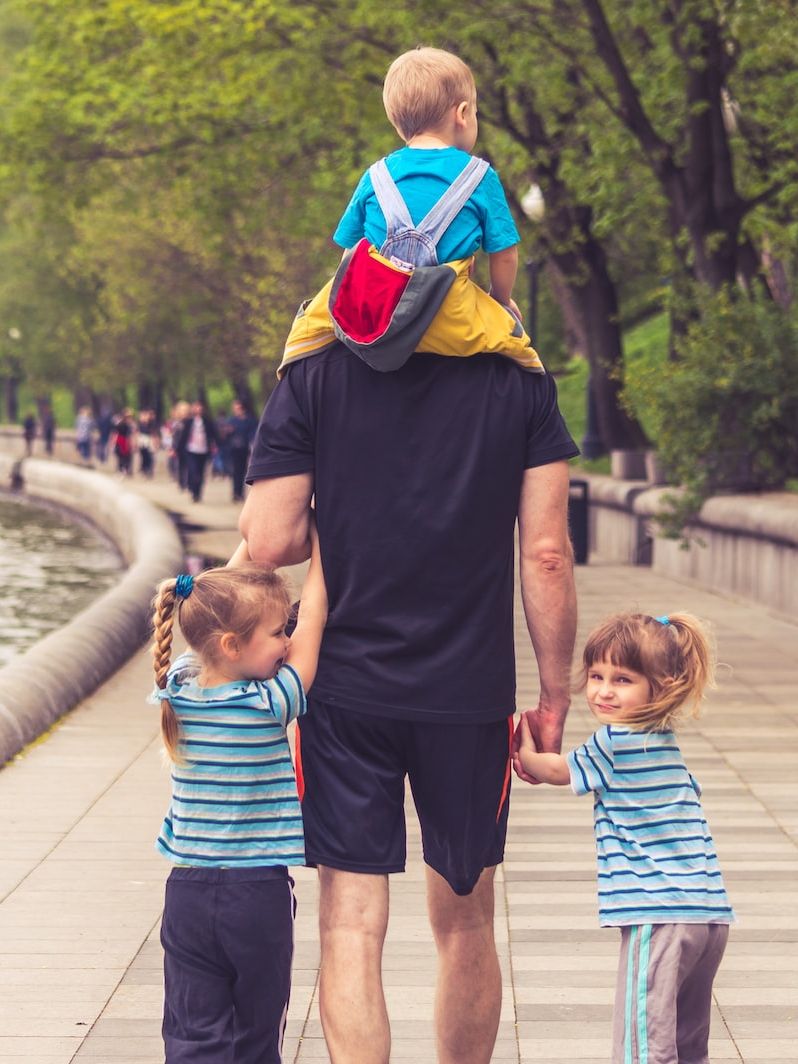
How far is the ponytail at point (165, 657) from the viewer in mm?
3623

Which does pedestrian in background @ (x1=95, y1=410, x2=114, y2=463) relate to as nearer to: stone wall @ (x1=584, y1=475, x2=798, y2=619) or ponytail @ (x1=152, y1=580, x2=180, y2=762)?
stone wall @ (x1=584, y1=475, x2=798, y2=619)

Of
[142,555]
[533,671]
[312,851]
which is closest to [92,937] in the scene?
[312,851]

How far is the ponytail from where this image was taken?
3.62 meters

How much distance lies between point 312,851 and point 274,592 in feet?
1.68

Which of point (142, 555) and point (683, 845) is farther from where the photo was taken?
point (142, 555)

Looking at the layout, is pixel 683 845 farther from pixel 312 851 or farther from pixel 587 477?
pixel 587 477

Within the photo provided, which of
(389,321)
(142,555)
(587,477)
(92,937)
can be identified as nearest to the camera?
(389,321)

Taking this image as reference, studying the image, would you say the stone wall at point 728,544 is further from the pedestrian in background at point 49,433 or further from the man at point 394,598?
the pedestrian in background at point 49,433

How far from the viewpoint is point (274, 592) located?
3.62m

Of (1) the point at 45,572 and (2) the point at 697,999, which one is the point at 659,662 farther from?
(1) the point at 45,572

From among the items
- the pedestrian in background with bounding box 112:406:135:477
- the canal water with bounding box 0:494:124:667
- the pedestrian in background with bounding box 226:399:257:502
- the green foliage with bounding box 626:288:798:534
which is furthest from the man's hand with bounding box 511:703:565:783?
the pedestrian in background with bounding box 112:406:135:477

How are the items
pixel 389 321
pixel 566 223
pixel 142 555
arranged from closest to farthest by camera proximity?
pixel 389 321
pixel 142 555
pixel 566 223

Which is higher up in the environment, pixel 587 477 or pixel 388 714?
pixel 388 714

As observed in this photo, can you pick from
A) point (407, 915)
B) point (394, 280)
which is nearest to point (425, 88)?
point (394, 280)
